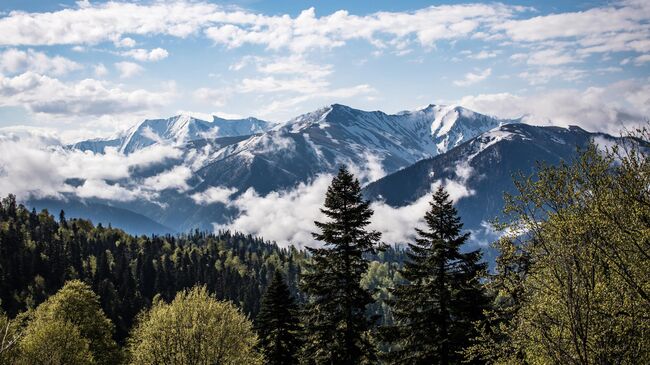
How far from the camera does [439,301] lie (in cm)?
3309

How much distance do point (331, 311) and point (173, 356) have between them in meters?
15.6

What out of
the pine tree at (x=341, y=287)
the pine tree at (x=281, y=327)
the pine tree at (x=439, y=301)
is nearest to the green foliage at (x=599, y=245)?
the pine tree at (x=439, y=301)

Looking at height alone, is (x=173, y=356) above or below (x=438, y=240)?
below

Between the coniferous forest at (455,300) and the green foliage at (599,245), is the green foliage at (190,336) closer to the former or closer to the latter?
the coniferous forest at (455,300)

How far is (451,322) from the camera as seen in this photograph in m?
33.4

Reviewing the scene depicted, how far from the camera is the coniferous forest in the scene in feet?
61.3

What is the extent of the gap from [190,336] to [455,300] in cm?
2129

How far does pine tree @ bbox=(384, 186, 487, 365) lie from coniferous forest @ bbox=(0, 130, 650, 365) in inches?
3.2

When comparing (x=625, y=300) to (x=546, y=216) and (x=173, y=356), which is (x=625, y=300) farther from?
(x=173, y=356)

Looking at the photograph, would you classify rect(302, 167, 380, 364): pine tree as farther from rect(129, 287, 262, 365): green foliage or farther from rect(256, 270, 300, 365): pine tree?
rect(256, 270, 300, 365): pine tree

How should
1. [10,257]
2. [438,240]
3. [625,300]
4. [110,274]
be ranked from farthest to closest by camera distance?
1. [110,274]
2. [10,257]
3. [438,240]
4. [625,300]

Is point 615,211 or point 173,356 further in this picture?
point 173,356

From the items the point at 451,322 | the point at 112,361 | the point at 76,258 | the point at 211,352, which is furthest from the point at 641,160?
the point at 76,258

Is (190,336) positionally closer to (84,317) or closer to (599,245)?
(84,317)
